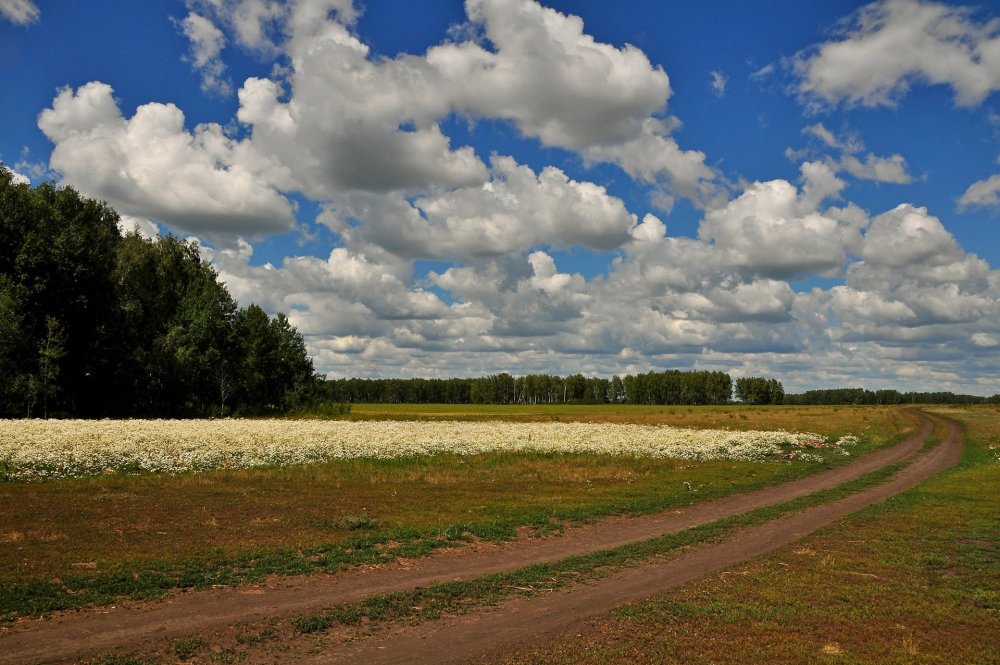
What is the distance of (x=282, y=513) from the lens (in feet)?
66.2

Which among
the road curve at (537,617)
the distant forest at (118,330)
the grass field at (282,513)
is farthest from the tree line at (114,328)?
the road curve at (537,617)

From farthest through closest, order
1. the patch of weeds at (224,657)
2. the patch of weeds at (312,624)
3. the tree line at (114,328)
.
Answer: the tree line at (114,328) → the patch of weeds at (312,624) → the patch of weeds at (224,657)

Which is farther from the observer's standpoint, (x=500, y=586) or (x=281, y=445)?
(x=281, y=445)

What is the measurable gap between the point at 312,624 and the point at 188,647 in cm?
179

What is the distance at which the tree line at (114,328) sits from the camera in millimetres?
53594

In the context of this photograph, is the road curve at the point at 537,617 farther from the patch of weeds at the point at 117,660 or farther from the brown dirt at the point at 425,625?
the patch of weeds at the point at 117,660

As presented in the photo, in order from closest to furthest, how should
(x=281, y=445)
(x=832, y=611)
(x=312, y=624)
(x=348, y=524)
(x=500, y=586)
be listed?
(x=312, y=624) < (x=832, y=611) < (x=500, y=586) < (x=348, y=524) < (x=281, y=445)

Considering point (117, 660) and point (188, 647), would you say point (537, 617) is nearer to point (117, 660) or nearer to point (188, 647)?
point (188, 647)

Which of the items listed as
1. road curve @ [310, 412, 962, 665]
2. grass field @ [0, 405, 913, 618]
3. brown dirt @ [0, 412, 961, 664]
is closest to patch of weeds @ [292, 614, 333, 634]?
brown dirt @ [0, 412, 961, 664]

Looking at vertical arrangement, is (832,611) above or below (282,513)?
above

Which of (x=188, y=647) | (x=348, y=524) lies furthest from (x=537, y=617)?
(x=348, y=524)

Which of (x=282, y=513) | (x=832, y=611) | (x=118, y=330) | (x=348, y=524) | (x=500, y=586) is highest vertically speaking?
(x=118, y=330)

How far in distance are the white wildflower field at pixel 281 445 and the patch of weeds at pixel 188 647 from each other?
820 inches

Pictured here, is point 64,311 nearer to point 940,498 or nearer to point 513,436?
point 513,436
